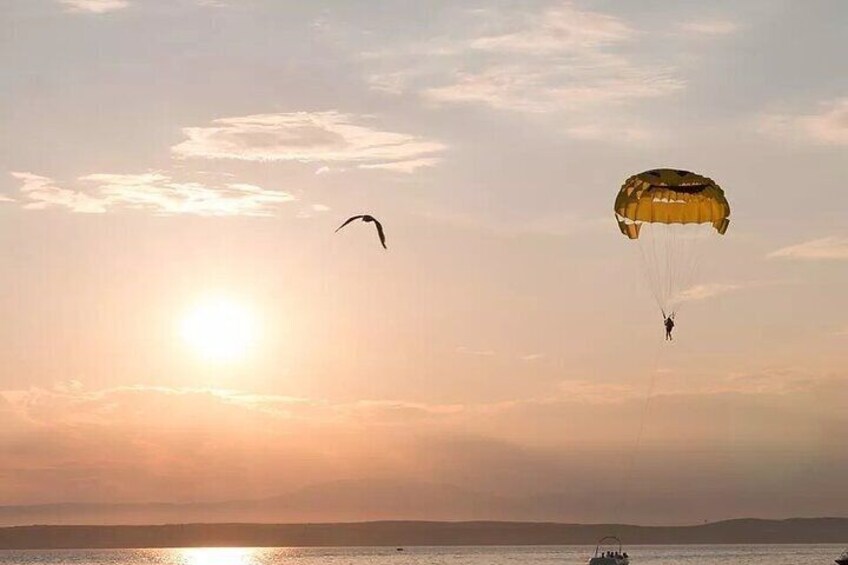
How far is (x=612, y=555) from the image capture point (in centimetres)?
18038

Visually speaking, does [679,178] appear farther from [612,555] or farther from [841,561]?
[612,555]

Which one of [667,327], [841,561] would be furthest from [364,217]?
[841,561]

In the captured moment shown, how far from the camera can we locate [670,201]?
69375 mm

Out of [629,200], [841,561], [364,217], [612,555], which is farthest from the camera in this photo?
[612,555]

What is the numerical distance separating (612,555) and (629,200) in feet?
387

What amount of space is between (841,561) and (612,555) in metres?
39.5

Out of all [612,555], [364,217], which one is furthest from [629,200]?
[612,555]

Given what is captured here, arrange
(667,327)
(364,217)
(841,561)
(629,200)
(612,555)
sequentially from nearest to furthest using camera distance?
(364,217) < (667,327) < (629,200) < (841,561) < (612,555)

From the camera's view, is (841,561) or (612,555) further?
(612,555)

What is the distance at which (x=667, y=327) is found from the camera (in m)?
64.7

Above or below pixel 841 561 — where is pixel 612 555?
above

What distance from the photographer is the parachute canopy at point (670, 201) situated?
68.1m

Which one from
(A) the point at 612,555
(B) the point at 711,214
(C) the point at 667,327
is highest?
(A) the point at 612,555

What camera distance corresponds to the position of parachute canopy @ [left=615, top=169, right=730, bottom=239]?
68062 mm
